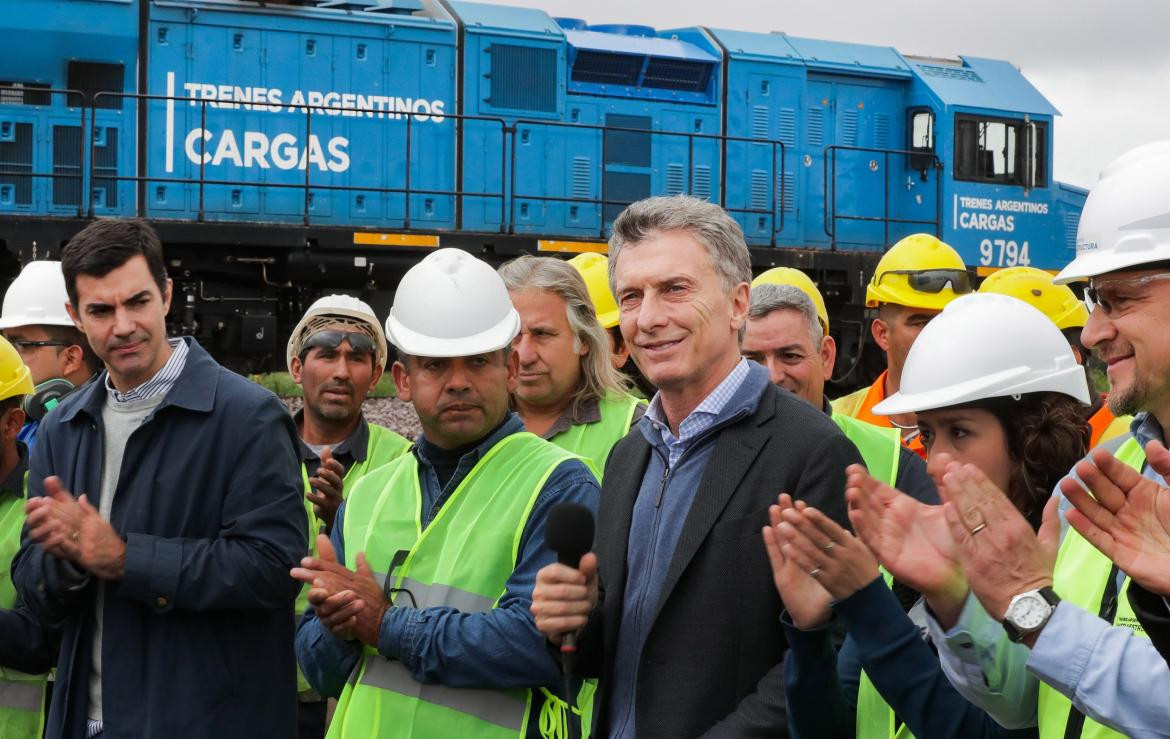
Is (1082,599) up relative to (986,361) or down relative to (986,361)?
down

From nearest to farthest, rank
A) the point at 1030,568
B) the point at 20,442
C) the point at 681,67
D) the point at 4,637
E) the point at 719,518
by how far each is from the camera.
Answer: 1. the point at 1030,568
2. the point at 719,518
3. the point at 4,637
4. the point at 20,442
5. the point at 681,67

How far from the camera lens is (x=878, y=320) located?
5.96 metres

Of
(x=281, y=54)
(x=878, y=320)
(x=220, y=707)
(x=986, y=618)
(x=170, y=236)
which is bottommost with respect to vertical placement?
(x=220, y=707)

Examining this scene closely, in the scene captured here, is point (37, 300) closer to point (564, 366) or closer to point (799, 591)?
point (564, 366)

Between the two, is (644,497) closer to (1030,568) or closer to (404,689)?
(404,689)

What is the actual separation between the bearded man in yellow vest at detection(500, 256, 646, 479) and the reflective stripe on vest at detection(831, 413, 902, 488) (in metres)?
0.90

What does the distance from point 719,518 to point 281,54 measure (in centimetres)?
1370

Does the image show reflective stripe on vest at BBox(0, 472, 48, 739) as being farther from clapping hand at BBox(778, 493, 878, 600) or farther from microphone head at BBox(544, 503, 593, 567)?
clapping hand at BBox(778, 493, 878, 600)

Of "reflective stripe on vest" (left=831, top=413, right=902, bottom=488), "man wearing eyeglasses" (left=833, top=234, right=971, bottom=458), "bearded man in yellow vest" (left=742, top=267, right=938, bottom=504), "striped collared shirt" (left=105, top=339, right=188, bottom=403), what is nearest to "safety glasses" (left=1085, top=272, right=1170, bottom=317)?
"reflective stripe on vest" (left=831, top=413, right=902, bottom=488)

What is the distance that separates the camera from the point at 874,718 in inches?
113

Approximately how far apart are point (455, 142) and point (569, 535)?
13.9 metres

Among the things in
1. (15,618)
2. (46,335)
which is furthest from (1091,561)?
(46,335)

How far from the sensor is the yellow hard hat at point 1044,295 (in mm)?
6074

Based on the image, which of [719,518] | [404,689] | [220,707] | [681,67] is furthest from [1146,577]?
[681,67]
